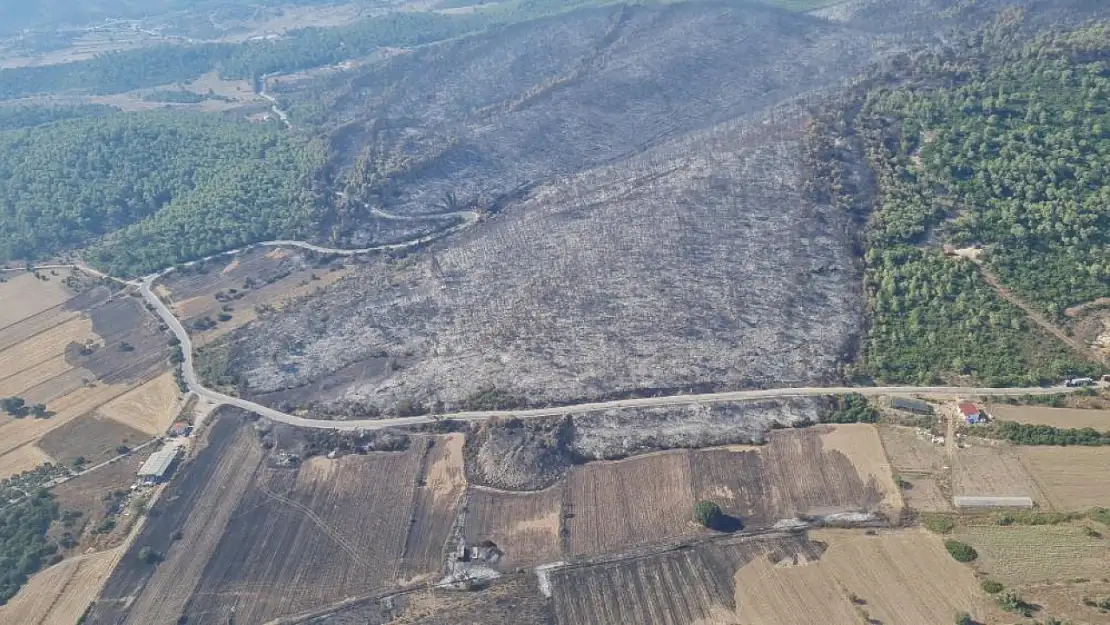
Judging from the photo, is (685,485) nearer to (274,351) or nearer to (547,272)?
(547,272)

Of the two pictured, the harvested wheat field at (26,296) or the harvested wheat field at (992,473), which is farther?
the harvested wheat field at (26,296)

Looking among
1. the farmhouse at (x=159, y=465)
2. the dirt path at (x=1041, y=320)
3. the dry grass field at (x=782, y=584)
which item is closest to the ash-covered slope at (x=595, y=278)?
the farmhouse at (x=159, y=465)

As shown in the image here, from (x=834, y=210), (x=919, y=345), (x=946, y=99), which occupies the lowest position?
(x=919, y=345)

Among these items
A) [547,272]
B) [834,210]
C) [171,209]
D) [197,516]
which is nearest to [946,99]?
[834,210]

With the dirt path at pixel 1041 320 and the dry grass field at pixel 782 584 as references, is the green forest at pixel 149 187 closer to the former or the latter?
the dry grass field at pixel 782 584

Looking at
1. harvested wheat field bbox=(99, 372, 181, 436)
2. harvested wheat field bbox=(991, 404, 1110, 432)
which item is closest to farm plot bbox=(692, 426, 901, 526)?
harvested wheat field bbox=(991, 404, 1110, 432)

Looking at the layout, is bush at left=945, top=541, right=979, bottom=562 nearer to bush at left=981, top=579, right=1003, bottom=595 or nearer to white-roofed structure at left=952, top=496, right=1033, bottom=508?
bush at left=981, top=579, right=1003, bottom=595
